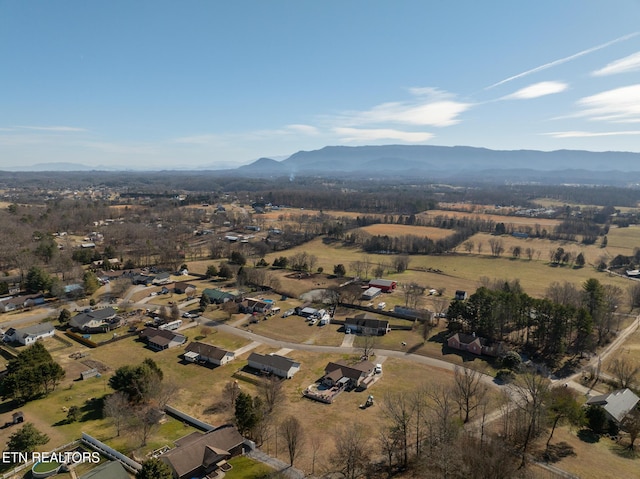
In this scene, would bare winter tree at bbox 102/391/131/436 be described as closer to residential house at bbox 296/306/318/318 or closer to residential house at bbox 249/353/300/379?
residential house at bbox 249/353/300/379

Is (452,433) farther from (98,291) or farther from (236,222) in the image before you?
(236,222)

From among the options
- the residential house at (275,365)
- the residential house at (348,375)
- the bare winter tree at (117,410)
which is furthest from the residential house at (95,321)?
the residential house at (348,375)

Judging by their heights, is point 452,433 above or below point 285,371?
above

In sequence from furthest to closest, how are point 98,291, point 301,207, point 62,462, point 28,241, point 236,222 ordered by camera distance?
point 301,207, point 236,222, point 28,241, point 98,291, point 62,462

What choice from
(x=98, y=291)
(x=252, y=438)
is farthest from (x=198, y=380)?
(x=98, y=291)

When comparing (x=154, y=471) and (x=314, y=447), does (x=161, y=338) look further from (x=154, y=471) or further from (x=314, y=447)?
(x=314, y=447)

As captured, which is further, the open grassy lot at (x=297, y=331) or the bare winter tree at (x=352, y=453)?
the open grassy lot at (x=297, y=331)

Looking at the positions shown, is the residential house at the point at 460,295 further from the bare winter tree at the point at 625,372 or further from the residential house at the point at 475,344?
the bare winter tree at the point at 625,372

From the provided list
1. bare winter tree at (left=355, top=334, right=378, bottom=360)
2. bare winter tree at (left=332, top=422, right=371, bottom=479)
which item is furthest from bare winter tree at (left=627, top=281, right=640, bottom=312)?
bare winter tree at (left=332, top=422, right=371, bottom=479)
